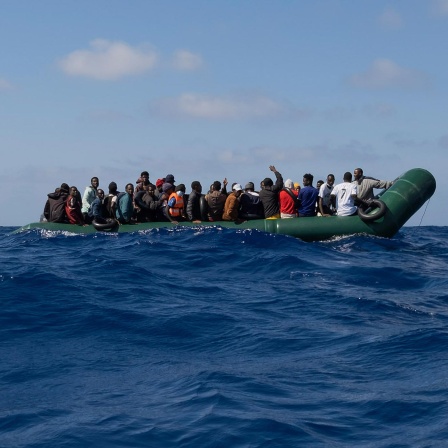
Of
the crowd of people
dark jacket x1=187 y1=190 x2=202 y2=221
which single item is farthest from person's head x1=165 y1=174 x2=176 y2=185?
dark jacket x1=187 y1=190 x2=202 y2=221

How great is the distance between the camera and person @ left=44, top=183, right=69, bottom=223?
850 inches

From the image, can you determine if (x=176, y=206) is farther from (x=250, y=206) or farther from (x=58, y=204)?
(x=58, y=204)

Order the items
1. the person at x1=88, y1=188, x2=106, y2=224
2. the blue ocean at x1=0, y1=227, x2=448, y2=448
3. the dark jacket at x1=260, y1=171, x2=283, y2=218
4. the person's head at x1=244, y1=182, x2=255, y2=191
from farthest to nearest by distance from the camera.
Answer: the person at x1=88, y1=188, x2=106, y2=224
the person's head at x1=244, y1=182, x2=255, y2=191
the dark jacket at x1=260, y1=171, x2=283, y2=218
the blue ocean at x1=0, y1=227, x2=448, y2=448

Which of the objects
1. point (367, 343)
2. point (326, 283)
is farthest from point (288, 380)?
point (326, 283)

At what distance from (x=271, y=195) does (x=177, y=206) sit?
7.39 ft

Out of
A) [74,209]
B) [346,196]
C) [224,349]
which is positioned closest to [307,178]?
[346,196]

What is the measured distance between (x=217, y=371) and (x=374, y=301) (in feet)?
13.0

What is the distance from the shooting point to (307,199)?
1970cm

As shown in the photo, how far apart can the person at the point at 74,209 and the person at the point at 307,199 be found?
5.64m

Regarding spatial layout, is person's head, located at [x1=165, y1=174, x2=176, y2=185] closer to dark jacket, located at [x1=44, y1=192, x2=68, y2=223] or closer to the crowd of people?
the crowd of people

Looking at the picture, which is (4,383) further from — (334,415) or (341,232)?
(341,232)

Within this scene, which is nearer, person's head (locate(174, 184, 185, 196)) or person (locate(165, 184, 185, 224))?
person (locate(165, 184, 185, 224))

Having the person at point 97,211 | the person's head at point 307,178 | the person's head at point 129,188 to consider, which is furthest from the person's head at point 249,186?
the person at point 97,211

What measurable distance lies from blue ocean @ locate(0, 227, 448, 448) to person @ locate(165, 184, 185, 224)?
3196 mm
